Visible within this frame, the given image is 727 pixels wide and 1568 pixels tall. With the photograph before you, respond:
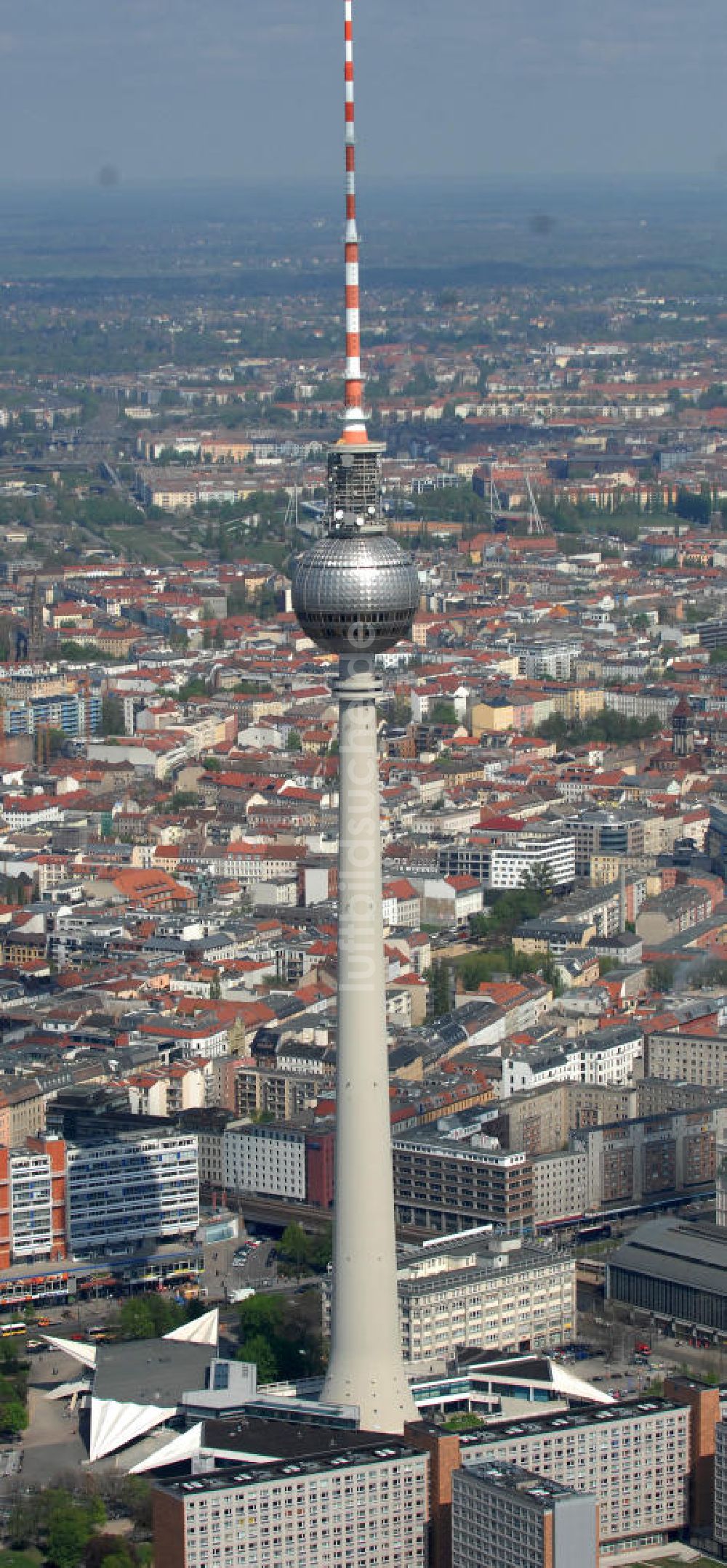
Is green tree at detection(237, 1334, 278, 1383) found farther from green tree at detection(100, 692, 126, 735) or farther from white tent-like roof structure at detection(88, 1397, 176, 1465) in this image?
green tree at detection(100, 692, 126, 735)

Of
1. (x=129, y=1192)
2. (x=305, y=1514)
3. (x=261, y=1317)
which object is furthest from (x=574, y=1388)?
(x=129, y=1192)

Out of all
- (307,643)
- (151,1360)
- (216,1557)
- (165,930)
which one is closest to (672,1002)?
(165,930)

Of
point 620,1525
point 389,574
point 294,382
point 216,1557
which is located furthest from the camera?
point 294,382

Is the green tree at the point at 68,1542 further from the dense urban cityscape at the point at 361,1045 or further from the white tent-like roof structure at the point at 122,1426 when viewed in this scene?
the white tent-like roof structure at the point at 122,1426

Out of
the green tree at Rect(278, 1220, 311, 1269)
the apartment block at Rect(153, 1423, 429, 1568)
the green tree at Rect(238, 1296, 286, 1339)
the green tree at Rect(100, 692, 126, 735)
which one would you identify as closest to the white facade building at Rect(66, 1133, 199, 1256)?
the green tree at Rect(278, 1220, 311, 1269)

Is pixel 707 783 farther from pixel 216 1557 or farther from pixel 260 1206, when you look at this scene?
pixel 216 1557

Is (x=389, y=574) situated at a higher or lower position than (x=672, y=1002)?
higher
